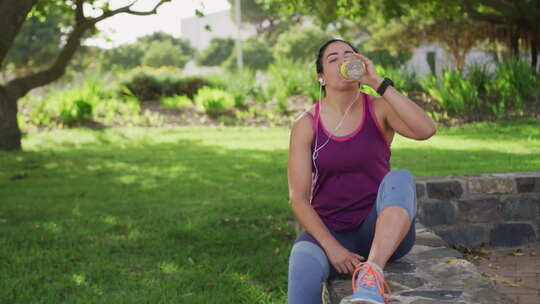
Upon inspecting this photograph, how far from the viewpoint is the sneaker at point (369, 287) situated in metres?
2.48

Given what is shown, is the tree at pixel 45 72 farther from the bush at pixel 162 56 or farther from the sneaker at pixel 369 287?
the bush at pixel 162 56

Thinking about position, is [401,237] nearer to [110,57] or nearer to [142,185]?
[142,185]

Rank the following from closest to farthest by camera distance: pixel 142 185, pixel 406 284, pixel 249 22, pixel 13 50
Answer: pixel 406 284, pixel 142 185, pixel 13 50, pixel 249 22

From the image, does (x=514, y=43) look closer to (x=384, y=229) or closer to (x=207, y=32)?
(x=384, y=229)

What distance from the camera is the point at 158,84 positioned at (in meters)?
16.9

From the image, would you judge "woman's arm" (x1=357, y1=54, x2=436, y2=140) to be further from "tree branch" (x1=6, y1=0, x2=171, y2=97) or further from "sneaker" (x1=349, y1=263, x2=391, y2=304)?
"tree branch" (x1=6, y1=0, x2=171, y2=97)

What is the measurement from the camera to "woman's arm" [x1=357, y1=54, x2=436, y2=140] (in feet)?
9.77

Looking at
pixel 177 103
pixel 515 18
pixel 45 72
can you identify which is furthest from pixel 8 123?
pixel 515 18

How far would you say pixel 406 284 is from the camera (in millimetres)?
2785

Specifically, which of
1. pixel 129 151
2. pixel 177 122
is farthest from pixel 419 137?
pixel 177 122

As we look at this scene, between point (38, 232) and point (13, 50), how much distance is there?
112ft

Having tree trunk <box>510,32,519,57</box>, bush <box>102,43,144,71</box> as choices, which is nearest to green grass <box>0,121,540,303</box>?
tree trunk <box>510,32,519,57</box>

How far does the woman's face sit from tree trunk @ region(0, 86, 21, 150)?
870cm

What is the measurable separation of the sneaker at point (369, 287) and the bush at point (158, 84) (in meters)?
14.5
